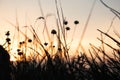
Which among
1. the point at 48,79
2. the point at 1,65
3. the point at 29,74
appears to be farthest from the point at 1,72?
the point at 48,79

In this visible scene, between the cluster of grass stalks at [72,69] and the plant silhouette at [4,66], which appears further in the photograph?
the plant silhouette at [4,66]

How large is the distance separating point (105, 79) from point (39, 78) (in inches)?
62.8

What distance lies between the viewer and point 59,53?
2617 mm

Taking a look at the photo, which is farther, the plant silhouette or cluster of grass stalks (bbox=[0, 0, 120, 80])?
the plant silhouette

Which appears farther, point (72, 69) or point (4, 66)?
point (4, 66)

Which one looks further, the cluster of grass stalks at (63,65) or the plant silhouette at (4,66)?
the plant silhouette at (4,66)

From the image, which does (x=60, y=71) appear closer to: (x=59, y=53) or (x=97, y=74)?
(x=59, y=53)

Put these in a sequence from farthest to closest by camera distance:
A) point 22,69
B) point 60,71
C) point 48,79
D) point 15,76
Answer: point 22,69 → point 15,76 → point 48,79 → point 60,71

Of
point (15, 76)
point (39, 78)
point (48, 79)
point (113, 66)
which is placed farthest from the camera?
point (15, 76)

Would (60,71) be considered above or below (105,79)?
above

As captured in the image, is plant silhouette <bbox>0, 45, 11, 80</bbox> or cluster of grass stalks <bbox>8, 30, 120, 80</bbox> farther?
plant silhouette <bbox>0, 45, 11, 80</bbox>

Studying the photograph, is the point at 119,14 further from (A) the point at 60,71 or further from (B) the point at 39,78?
(B) the point at 39,78

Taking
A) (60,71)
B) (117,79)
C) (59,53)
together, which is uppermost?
(59,53)

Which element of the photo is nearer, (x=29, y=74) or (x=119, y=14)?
(x=119, y=14)
